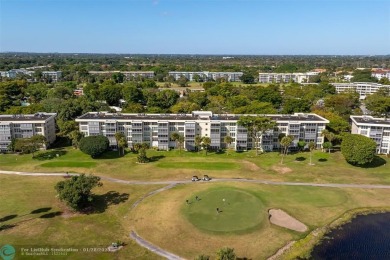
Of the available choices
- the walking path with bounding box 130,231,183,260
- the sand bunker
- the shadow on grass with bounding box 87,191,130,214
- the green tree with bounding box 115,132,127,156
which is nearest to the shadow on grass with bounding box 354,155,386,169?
the sand bunker

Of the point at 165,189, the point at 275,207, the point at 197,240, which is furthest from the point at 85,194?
the point at 275,207

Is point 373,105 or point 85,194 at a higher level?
point 373,105

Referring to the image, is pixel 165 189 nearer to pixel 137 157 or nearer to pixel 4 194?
pixel 137 157

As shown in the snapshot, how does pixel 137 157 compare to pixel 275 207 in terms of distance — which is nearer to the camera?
pixel 275 207

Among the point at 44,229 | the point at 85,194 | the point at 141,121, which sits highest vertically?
the point at 141,121

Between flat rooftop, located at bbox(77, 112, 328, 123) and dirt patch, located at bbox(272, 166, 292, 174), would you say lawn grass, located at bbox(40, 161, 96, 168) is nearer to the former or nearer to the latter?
flat rooftop, located at bbox(77, 112, 328, 123)
